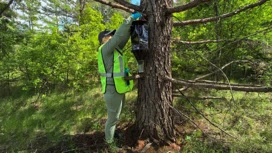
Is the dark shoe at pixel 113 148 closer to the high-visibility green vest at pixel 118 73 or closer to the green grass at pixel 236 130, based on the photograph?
the high-visibility green vest at pixel 118 73

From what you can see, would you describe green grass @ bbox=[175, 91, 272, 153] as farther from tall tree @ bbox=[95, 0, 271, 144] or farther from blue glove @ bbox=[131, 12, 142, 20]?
blue glove @ bbox=[131, 12, 142, 20]

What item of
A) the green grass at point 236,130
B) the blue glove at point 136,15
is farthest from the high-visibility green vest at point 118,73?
the green grass at point 236,130

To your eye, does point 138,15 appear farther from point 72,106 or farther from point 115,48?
point 72,106

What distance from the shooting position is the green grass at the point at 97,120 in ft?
11.2

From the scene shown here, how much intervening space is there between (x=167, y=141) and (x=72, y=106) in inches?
148

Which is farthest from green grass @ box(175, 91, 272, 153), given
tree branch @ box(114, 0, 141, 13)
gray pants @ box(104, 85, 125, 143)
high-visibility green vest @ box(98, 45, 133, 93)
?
tree branch @ box(114, 0, 141, 13)

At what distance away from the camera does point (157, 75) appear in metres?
3.19

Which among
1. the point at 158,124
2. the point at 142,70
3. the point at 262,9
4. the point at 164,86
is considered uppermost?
the point at 262,9

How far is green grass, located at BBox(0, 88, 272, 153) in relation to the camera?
341 cm

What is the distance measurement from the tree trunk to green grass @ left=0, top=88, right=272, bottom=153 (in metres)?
0.53

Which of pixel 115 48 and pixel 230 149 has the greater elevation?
pixel 115 48

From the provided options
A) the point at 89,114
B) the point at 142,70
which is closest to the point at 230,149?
the point at 142,70

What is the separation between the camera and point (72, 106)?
619cm

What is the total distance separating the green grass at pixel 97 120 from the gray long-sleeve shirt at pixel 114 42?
1351 millimetres
